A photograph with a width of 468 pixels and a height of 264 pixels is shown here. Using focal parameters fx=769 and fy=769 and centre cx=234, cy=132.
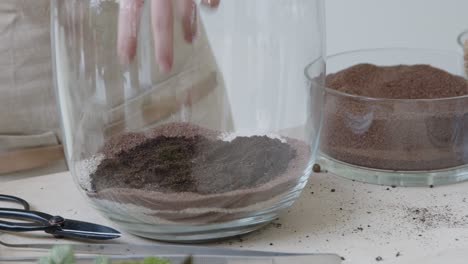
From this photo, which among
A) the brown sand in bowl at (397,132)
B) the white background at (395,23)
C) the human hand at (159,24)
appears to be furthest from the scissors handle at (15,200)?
the white background at (395,23)

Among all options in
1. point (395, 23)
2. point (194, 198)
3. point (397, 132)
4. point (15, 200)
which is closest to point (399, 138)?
point (397, 132)

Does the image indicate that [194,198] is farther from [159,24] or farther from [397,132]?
[397,132]

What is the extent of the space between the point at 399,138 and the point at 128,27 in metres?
0.27

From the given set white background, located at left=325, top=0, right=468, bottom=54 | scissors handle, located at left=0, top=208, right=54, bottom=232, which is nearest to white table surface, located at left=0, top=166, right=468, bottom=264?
scissors handle, located at left=0, top=208, right=54, bottom=232

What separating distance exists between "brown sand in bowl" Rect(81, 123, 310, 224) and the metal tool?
→ 21mm

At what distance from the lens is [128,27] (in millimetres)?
538

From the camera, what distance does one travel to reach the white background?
1.37m

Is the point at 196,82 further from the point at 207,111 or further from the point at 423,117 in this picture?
the point at 423,117

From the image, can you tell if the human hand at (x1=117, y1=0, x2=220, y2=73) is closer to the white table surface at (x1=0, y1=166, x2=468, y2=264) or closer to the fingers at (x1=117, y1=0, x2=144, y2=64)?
the fingers at (x1=117, y1=0, x2=144, y2=64)

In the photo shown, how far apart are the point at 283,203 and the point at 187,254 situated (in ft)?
0.28

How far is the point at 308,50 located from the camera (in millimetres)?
584

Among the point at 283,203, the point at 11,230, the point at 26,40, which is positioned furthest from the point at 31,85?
the point at 283,203

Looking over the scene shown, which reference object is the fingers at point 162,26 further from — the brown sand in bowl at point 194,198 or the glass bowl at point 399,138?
the glass bowl at point 399,138

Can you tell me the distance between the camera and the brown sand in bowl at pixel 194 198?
530 millimetres
